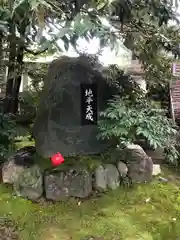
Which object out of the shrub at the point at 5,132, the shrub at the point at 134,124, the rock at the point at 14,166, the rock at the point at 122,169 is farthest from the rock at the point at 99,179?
the shrub at the point at 5,132

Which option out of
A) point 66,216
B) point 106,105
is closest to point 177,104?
point 106,105

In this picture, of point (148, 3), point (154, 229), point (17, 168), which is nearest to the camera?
point (154, 229)

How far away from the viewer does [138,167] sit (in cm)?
483

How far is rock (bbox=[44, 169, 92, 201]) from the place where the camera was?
14.1 ft

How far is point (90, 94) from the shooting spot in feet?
15.3

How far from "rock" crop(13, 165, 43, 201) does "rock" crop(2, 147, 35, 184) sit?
0.51 ft

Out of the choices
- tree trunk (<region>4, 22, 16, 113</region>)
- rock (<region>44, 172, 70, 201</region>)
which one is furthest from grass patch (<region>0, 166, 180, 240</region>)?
tree trunk (<region>4, 22, 16, 113</region>)

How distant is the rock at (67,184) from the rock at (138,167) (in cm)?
78

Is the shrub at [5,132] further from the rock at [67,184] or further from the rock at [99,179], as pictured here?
the rock at [99,179]

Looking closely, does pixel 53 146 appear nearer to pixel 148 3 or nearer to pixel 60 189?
pixel 60 189

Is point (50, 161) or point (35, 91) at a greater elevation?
point (35, 91)

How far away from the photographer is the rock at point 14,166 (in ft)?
14.8

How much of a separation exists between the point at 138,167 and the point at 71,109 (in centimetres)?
136

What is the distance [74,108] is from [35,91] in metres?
2.13
